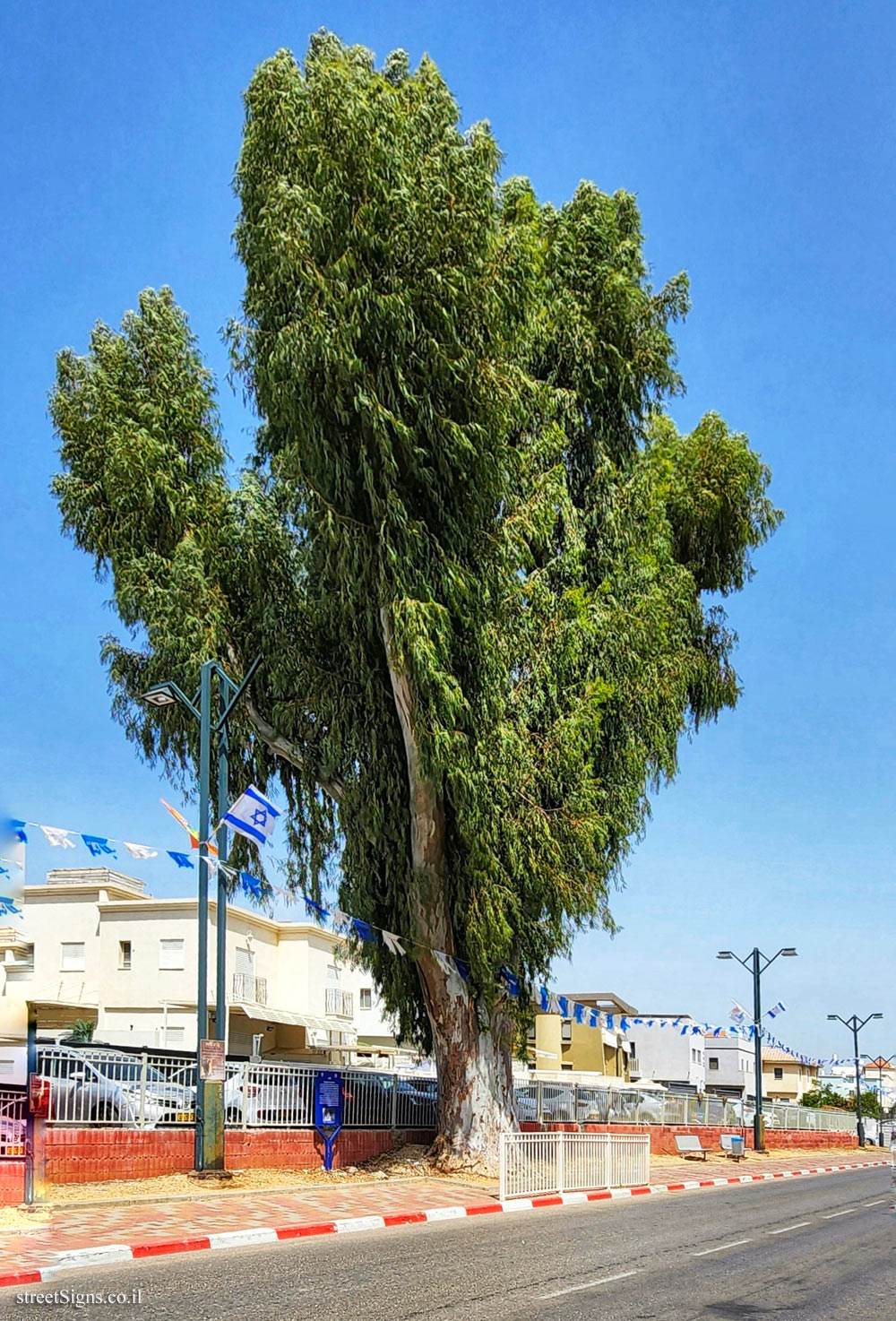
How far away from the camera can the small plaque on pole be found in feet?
66.7

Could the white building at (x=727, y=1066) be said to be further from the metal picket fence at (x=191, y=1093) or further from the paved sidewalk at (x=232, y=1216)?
the paved sidewalk at (x=232, y=1216)

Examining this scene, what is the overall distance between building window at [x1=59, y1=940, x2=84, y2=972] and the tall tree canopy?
2569 cm

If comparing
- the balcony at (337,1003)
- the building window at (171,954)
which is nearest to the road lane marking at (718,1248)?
the building window at (171,954)

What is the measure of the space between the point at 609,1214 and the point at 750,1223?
217 centimetres

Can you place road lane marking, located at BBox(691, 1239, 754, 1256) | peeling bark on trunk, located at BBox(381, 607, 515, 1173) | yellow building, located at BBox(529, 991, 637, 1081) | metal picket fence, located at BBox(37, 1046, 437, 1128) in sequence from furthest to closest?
yellow building, located at BBox(529, 991, 637, 1081) → peeling bark on trunk, located at BBox(381, 607, 515, 1173) → metal picket fence, located at BBox(37, 1046, 437, 1128) → road lane marking, located at BBox(691, 1239, 754, 1256)

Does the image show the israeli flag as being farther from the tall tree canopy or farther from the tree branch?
the tree branch

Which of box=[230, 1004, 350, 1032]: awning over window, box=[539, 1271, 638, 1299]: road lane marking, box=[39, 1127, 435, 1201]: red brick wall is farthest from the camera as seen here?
box=[230, 1004, 350, 1032]: awning over window

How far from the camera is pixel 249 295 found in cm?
2373

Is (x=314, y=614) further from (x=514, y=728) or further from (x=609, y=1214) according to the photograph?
(x=609, y=1214)

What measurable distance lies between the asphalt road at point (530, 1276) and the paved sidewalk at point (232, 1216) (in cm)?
51

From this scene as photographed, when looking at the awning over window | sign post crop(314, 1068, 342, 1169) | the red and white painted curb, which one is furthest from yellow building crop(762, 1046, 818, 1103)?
sign post crop(314, 1068, 342, 1169)

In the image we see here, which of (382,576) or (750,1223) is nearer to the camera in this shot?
(750,1223)

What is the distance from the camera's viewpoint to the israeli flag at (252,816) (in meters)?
20.8

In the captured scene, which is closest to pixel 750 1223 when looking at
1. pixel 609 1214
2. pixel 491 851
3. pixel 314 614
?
pixel 609 1214
